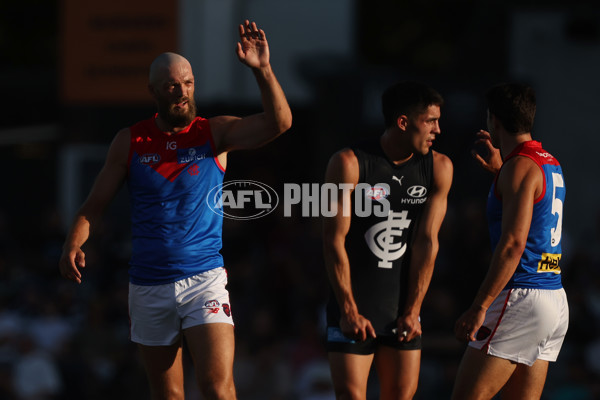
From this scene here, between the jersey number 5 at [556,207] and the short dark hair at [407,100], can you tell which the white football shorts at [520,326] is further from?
the short dark hair at [407,100]

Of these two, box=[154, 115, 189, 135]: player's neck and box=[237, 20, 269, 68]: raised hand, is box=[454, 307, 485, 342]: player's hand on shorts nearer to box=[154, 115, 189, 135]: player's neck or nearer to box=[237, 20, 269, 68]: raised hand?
box=[237, 20, 269, 68]: raised hand

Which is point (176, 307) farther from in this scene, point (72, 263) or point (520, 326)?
point (520, 326)

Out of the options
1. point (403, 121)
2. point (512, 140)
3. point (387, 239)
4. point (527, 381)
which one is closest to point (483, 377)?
point (527, 381)

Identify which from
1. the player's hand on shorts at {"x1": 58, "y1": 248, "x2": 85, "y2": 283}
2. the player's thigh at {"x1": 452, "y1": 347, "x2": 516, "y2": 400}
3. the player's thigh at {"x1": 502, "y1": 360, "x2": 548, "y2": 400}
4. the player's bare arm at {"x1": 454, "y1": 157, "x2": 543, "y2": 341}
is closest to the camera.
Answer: the player's bare arm at {"x1": 454, "y1": 157, "x2": 543, "y2": 341}

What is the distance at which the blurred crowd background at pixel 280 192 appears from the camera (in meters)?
10.4

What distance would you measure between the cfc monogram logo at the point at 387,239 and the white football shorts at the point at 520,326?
773mm

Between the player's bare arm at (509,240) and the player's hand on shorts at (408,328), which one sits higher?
the player's bare arm at (509,240)

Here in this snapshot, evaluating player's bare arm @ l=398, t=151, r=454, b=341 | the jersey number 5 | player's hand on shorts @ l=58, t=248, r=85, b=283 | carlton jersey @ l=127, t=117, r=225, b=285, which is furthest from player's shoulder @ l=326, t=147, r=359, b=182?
player's hand on shorts @ l=58, t=248, r=85, b=283

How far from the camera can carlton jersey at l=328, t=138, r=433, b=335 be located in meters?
5.87

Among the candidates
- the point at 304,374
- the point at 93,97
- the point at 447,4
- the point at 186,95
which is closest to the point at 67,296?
the point at 304,374

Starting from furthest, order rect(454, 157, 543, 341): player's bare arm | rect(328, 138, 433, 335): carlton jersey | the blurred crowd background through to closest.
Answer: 1. the blurred crowd background
2. rect(328, 138, 433, 335): carlton jersey
3. rect(454, 157, 543, 341): player's bare arm

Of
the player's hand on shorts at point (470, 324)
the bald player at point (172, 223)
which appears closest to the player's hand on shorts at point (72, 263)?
the bald player at point (172, 223)

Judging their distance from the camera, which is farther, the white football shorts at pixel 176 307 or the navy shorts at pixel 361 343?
the navy shorts at pixel 361 343

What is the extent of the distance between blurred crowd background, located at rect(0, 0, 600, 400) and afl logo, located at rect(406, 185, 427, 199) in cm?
379
